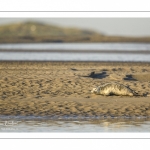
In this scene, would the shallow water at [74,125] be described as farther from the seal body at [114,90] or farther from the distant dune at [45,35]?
the distant dune at [45,35]

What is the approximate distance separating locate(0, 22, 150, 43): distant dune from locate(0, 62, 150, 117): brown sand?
1012 inches

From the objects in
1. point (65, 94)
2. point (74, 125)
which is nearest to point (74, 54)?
point (65, 94)

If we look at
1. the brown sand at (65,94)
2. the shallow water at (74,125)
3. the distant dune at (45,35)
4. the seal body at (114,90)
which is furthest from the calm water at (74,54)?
the shallow water at (74,125)

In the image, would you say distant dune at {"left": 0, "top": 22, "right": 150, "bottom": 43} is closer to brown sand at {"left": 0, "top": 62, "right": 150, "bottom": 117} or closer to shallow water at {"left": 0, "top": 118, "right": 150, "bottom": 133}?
brown sand at {"left": 0, "top": 62, "right": 150, "bottom": 117}

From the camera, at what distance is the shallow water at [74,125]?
11109 mm

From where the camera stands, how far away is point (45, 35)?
5419 cm

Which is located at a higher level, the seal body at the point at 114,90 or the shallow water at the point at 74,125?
the seal body at the point at 114,90

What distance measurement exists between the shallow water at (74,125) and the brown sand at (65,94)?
1.81 ft

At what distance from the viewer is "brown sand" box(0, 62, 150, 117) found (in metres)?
13.0

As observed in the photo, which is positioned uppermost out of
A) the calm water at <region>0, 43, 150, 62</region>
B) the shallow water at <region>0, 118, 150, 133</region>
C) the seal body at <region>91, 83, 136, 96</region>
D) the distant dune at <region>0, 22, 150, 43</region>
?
the distant dune at <region>0, 22, 150, 43</region>

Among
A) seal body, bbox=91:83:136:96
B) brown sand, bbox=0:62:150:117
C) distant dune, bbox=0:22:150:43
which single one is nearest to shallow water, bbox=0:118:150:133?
brown sand, bbox=0:62:150:117
